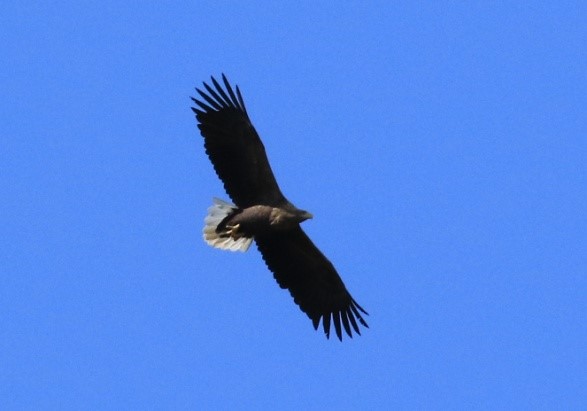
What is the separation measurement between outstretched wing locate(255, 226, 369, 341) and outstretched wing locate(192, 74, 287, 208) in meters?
0.52

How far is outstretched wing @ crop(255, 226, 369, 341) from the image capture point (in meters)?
16.6

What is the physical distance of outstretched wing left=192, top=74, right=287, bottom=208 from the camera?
631 inches

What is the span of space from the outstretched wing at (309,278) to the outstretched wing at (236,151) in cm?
52

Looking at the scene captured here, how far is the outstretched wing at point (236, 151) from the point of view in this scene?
52.6 feet

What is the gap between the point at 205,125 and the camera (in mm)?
16047

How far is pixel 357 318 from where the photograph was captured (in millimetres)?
16969

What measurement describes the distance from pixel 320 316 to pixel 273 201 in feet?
5.35

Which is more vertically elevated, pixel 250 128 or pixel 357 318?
pixel 250 128

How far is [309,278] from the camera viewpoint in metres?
16.8

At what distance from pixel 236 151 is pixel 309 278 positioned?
177 centimetres

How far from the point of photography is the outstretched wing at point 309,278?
16562 millimetres

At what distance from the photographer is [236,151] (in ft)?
52.6

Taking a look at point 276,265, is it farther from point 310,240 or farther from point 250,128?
point 250,128

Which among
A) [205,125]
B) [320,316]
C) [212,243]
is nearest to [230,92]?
[205,125]
